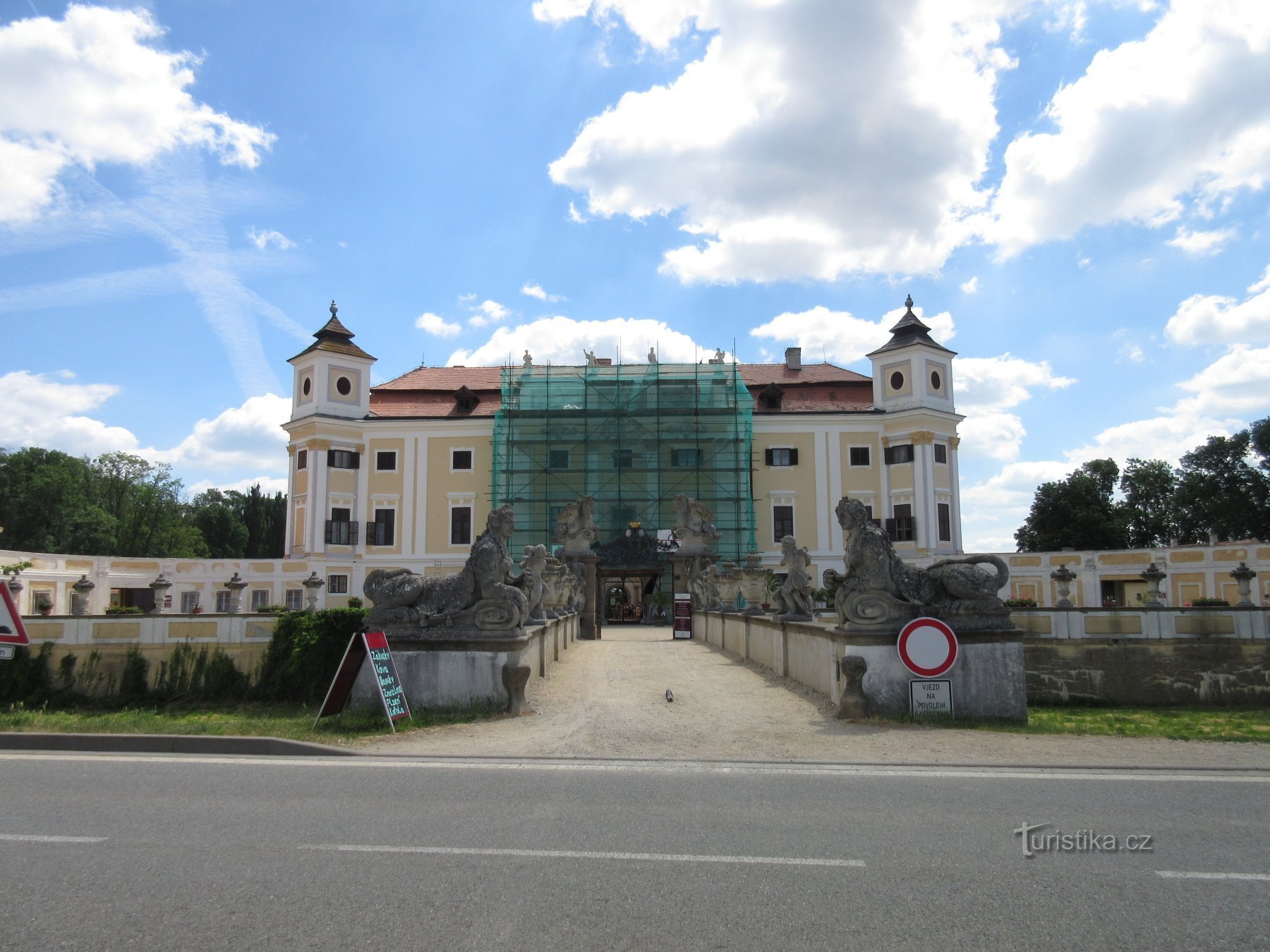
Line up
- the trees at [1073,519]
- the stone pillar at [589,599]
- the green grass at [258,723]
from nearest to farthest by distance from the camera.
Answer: the green grass at [258,723] → the stone pillar at [589,599] → the trees at [1073,519]

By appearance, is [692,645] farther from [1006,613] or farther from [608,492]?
[608,492]

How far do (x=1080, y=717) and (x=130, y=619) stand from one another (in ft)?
47.1

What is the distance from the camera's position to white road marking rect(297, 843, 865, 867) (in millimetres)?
Result: 5293

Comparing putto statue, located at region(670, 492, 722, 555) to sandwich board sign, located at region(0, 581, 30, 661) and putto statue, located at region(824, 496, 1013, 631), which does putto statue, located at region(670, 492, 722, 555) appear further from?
sandwich board sign, located at region(0, 581, 30, 661)

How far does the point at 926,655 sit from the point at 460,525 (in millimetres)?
44193

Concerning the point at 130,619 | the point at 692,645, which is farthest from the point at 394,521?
the point at 130,619

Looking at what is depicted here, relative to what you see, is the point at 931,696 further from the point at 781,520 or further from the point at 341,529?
the point at 341,529

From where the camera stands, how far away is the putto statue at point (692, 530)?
1242 inches

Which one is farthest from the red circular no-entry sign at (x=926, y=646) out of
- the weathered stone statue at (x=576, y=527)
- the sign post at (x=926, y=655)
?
the weathered stone statue at (x=576, y=527)

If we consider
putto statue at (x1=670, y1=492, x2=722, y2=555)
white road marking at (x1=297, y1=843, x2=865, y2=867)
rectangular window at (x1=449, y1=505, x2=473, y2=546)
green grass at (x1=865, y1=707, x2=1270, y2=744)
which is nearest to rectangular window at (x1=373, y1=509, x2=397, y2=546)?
rectangular window at (x1=449, y1=505, x2=473, y2=546)

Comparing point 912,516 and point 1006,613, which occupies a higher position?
point 912,516

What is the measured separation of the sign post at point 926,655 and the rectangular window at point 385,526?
44.5 m

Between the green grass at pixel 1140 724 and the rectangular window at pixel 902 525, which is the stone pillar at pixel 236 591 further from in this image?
the rectangular window at pixel 902 525

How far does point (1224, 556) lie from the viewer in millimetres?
38094
